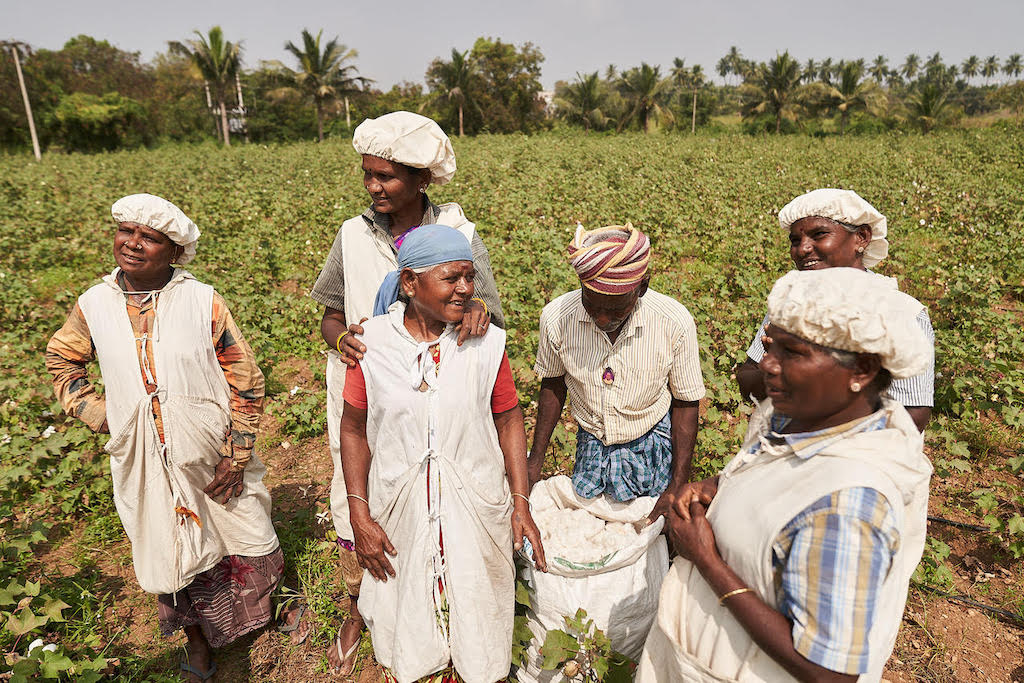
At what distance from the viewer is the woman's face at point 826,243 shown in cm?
223

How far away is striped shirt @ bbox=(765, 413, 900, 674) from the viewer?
1.06 metres

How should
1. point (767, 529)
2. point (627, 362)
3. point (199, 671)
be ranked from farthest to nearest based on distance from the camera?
point (199, 671) → point (627, 362) → point (767, 529)

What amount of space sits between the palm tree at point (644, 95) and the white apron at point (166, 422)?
39.3 metres

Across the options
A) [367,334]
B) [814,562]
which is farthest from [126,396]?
[814,562]

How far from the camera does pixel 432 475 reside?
1784 mm

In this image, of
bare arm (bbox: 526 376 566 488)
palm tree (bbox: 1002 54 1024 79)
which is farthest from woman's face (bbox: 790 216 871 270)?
palm tree (bbox: 1002 54 1024 79)

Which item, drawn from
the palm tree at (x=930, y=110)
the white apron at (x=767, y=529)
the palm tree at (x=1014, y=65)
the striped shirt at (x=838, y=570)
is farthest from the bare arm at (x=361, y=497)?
the palm tree at (x=1014, y=65)

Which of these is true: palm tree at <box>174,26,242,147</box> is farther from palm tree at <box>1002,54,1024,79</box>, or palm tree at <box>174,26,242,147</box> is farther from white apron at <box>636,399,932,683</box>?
palm tree at <box>1002,54,1024,79</box>

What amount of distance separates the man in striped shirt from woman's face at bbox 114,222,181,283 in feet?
4.77

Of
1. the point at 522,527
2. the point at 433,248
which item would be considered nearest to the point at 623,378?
the point at 522,527

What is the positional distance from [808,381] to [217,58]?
39.9m

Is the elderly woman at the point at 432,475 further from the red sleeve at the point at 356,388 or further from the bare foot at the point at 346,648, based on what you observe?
the bare foot at the point at 346,648

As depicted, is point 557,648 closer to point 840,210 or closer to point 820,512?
point 820,512

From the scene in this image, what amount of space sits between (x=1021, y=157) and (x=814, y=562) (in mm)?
19824
